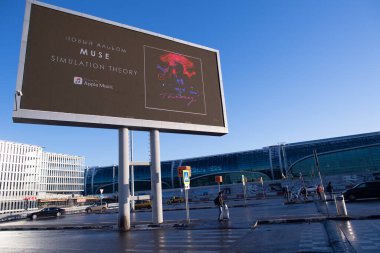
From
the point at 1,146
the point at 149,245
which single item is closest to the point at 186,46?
the point at 149,245

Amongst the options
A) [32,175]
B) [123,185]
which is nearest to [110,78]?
[123,185]

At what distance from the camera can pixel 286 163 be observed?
98.2 m

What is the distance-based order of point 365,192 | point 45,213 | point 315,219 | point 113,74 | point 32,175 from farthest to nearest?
1. point 32,175
2. point 45,213
3. point 365,192
4. point 113,74
5. point 315,219

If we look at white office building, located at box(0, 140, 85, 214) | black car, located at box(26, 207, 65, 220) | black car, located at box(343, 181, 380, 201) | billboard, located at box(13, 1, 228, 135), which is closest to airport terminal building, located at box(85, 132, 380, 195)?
white office building, located at box(0, 140, 85, 214)

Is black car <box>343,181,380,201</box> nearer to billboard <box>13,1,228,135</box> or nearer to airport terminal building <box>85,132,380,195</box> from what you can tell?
billboard <box>13,1,228,135</box>

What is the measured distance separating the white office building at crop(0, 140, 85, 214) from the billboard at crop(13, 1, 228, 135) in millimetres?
93589

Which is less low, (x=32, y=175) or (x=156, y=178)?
(x=32, y=175)

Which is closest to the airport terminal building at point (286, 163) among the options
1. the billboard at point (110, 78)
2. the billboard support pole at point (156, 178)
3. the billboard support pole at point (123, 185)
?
the billboard support pole at point (156, 178)

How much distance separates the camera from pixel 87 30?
57.2ft

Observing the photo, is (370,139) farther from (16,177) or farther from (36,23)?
(16,177)

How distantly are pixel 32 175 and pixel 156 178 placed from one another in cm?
11853

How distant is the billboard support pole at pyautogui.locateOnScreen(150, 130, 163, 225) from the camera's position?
18188 mm

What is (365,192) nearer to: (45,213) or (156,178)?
(156,178)

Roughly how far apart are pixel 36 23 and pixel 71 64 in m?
2.57
